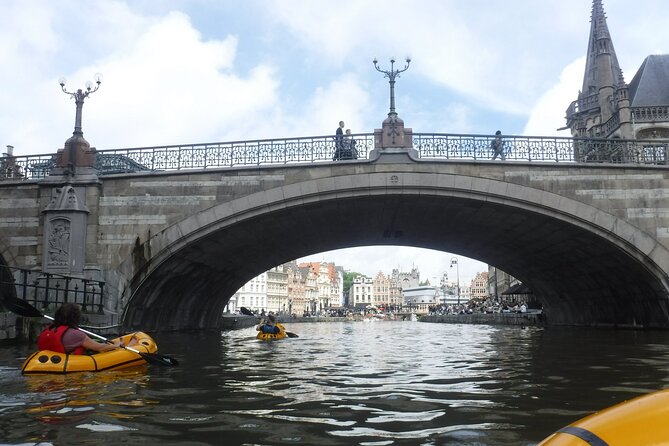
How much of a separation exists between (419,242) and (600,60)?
24937 mm

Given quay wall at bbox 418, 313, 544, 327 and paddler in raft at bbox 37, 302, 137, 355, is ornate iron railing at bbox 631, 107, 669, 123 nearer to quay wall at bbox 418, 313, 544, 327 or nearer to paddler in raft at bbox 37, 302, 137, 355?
quay wall at bbox 418, 313, 544, 327

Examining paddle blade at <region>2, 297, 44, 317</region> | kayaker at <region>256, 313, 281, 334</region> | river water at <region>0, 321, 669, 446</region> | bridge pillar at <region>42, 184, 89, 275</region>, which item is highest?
bridge pillar at <region>42, 184, 89, 275</region>

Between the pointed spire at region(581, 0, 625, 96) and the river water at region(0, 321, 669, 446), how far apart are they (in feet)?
115

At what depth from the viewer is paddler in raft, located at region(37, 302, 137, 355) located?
8992mm

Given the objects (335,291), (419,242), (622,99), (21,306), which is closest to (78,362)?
(21,306)

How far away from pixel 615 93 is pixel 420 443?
43654mm

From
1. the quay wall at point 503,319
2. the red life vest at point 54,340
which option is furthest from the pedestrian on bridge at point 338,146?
the quay wall at point 503,319

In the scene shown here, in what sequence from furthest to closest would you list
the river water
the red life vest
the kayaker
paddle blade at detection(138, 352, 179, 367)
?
the kayaker
paddle blade at detection(138, 352, 179, 367)
the red life vest
the river water

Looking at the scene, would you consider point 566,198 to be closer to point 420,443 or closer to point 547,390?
point 547,390

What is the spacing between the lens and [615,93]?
42.1m

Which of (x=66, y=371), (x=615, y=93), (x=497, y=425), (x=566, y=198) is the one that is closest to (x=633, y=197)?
(x=566, y=198)

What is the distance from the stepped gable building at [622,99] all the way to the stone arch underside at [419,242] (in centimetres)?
1731

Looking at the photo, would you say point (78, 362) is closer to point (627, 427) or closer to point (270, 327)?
point (627, 427)

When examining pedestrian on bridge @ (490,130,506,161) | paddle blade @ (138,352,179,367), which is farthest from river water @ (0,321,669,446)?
pedestrian on bridge @ (490,130,506,161)
